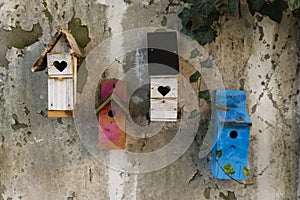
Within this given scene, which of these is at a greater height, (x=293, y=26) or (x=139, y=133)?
(x=293, y=26)

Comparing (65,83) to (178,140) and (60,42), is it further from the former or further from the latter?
(178,140)

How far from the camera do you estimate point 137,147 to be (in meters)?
1.41

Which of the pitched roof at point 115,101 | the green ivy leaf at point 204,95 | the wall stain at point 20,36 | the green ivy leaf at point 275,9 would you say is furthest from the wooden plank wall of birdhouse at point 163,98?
the wall stain at point 20,36

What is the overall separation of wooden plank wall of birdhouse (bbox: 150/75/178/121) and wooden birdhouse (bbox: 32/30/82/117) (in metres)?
0.32

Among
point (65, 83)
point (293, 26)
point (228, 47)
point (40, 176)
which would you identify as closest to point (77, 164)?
point (40, 176)

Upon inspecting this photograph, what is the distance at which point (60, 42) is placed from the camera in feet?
3.93

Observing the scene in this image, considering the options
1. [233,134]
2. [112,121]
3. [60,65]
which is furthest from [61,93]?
[233,134]

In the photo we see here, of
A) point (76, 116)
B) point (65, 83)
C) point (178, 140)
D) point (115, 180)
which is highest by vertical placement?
point (65, 83)

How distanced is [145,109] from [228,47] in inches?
18.4

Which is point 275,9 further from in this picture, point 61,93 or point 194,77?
point 61,93

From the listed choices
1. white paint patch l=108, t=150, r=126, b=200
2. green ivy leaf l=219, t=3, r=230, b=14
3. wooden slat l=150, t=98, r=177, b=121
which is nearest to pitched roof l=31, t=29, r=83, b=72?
wooden slat l=150, t=98, r=177, b=121

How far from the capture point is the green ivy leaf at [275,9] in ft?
4.09

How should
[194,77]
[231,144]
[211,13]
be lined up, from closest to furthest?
[231,144] < [211,13] < [194,77]

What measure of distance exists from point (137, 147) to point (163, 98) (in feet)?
1.17
